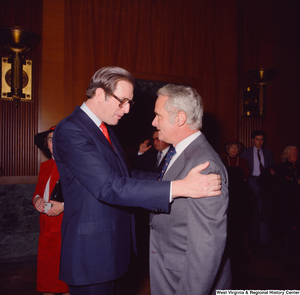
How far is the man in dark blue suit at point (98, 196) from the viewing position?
1285 millimetres

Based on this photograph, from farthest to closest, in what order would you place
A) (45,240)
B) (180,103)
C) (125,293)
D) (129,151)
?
(129,151), (125,293), (45,240), (180,103)

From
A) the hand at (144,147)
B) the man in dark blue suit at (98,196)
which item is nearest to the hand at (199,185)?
the man in dark blue suit at (98,196)

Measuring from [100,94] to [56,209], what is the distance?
1.40 meters

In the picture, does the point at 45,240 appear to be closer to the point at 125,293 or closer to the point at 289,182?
the point at 125,293

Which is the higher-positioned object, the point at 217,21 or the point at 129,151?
the point at 217,21

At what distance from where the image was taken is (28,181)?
3.79 metres

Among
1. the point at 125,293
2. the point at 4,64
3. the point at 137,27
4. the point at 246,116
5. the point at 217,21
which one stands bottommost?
the point at 125,293

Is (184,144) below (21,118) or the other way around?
below

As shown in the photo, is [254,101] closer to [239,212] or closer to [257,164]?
[257,164]

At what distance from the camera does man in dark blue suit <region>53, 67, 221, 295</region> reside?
1.28 m

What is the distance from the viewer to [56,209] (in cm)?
246

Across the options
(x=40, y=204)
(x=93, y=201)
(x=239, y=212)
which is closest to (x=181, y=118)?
(x=93, y=201)

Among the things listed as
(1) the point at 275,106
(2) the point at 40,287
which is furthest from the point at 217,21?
(2) the point at 40,287

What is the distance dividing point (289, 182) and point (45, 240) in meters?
3.88
